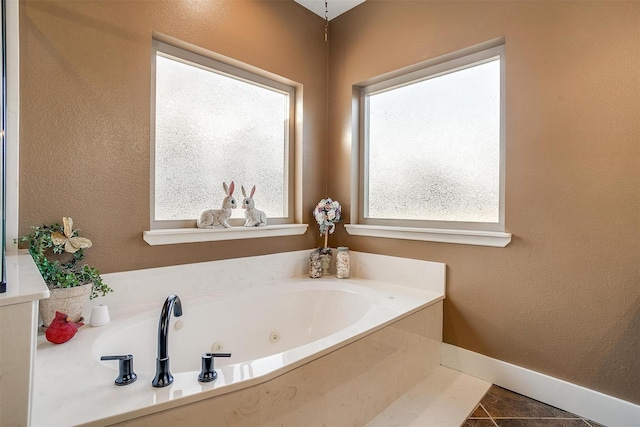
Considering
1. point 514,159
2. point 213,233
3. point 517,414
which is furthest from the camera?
point 213,233

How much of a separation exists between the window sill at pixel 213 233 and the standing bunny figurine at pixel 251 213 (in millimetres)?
57

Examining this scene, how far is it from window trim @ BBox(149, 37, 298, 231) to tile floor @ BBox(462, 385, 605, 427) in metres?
1.77

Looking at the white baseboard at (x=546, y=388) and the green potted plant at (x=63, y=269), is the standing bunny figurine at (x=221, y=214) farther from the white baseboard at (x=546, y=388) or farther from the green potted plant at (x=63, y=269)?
the white baseboard at (x=546, y=388)

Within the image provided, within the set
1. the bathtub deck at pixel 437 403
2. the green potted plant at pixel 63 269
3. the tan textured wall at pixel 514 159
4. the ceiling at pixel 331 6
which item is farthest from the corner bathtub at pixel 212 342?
the ceiling at pixel 331 6

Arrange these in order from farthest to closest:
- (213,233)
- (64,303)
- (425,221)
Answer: (425,221) → (213,233) → (64,303)

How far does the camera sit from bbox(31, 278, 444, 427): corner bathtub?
0.90 meters

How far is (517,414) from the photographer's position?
1.58m

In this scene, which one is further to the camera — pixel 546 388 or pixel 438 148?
pixel 438 148

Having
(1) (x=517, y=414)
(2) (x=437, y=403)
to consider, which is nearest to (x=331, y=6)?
(2) (x=437, y=403)

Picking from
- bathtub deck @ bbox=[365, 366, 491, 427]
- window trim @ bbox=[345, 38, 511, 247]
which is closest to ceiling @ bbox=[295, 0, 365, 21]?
window trim @ bbox=[345, 38, 511, 247]

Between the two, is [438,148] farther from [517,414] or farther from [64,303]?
[64,303]

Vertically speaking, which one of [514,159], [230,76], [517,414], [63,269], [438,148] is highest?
[230,76]

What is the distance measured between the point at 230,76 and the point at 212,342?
5.81 feet

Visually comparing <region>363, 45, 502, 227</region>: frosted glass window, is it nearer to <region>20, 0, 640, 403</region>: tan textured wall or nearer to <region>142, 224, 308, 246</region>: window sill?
<region>20, 0, 640, 403</region>: tan textured wall
